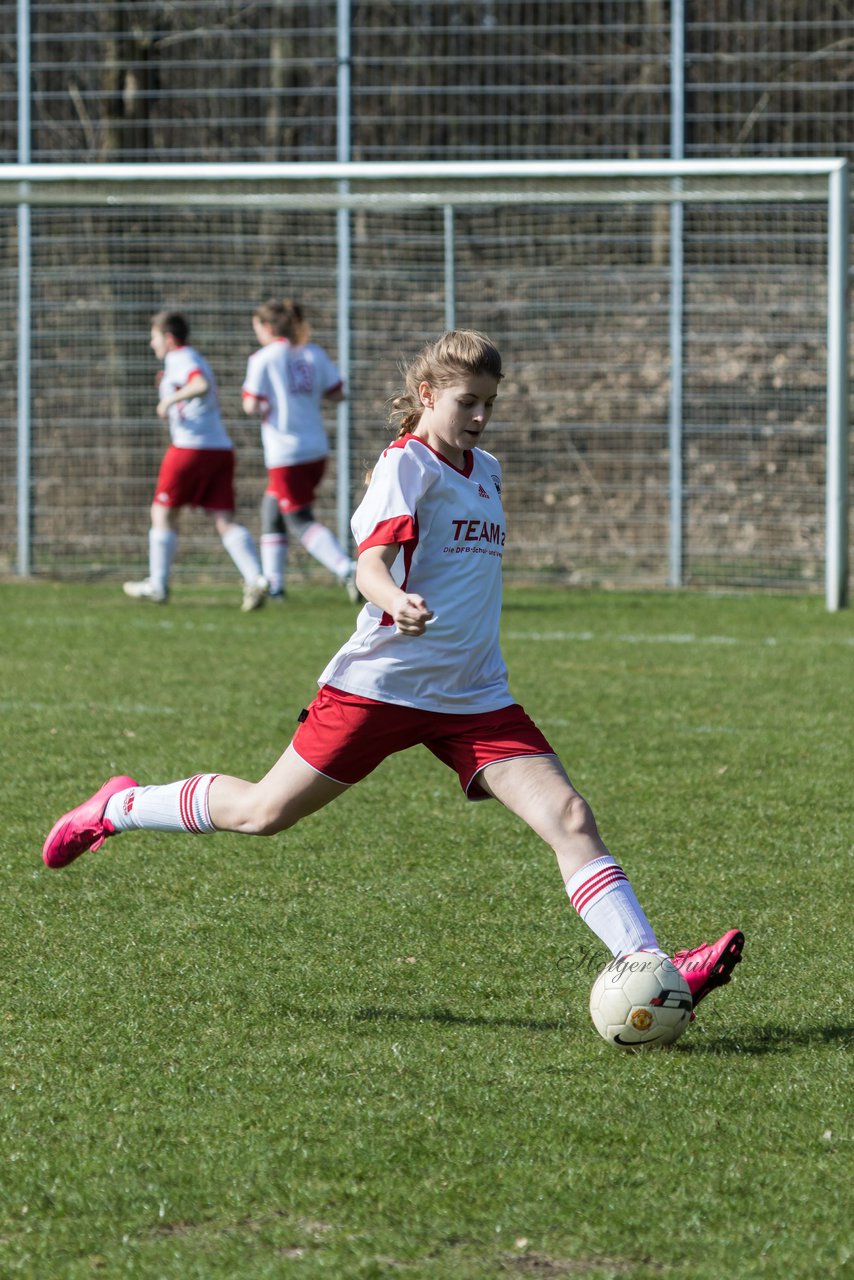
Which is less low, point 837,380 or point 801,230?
point 801,230

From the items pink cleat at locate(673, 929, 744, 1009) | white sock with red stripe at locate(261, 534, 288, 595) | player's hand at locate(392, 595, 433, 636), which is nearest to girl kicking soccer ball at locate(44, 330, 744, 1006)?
A: pink cleat at locate(673, 929, 744, 1009)

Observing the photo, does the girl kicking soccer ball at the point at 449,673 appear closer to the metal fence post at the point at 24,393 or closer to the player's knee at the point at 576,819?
the player's knee at the point at 576,819

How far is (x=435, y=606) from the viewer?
12.9 ft

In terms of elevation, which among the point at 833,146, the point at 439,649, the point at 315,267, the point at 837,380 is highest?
the point at 833,146

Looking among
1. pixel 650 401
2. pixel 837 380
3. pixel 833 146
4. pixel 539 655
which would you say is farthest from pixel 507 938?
pixel 833 146

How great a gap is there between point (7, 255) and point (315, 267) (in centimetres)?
274

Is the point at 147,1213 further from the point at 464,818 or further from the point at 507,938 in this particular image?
the point at 464,818

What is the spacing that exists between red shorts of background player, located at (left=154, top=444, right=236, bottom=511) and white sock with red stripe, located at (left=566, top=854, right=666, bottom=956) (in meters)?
8.66

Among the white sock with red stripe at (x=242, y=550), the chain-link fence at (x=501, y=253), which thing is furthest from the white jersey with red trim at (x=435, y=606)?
the chain-link fence at (x=501, y=253)

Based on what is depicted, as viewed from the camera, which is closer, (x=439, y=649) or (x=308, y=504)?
(x=439, y=649)

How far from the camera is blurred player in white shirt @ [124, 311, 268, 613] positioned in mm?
12078

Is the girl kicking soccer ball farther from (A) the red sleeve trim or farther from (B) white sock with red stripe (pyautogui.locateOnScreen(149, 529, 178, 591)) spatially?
(B) white sock with red stripe (pyautogui.locateOnScreen(149, 529, 178, 591))

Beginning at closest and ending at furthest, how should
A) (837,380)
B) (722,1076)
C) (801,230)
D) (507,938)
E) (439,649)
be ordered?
1. (722,1076)
2. (439,649)
3. (507,938)
4. (837,380)
5. (801,230)

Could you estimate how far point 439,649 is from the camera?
154 inches
